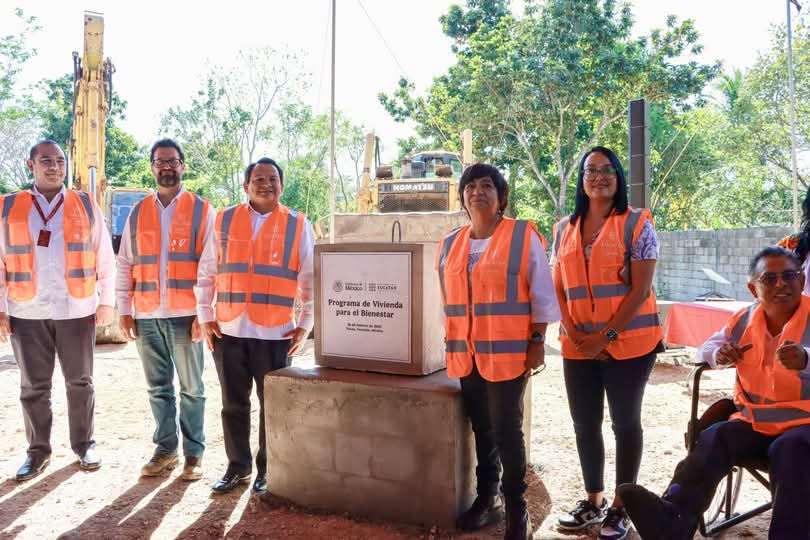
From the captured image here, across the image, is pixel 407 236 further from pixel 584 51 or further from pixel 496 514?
pixel 584 51

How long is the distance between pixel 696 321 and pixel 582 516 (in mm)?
3180

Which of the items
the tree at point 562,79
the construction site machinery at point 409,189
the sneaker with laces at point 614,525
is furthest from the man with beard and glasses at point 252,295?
the tree at point 562,79

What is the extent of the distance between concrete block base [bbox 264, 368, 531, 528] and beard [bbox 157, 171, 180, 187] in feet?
4.69

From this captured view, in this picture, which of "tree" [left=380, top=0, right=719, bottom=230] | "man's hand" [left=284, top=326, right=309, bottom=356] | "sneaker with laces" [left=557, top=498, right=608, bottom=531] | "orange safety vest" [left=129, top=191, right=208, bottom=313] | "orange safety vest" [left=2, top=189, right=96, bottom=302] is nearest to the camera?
"sneaker with laces" [left=557, top=498, right=608, bottom=531]

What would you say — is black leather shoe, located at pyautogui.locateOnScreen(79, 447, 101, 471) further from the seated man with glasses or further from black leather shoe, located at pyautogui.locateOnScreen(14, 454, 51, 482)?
the seated man with glasses

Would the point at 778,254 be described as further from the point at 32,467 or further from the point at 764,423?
the point at 32,467

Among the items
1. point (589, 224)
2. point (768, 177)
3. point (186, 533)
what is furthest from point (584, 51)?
point (186, 533)

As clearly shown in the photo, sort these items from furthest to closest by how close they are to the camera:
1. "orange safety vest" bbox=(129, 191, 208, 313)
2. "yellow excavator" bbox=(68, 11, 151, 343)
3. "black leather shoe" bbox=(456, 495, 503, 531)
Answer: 1. "yellow excavator" bbox=(68, 11, 151, 343)
2. "orange safety vest" bbox=(129, 191, 208, 313)
3. "black leather shoe" bbox=(456, 495, 503, 531)

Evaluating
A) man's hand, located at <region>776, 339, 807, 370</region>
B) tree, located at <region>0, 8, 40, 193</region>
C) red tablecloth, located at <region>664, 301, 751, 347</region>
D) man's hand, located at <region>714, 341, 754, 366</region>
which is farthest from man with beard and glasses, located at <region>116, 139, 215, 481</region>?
tree, located at <region>0, 8, 40, 193</region>

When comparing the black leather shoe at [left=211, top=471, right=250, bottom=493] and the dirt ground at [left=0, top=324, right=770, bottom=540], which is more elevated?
the black leather shoe at [left=211, top=471, right=250, bottom=493]

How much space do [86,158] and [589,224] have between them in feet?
32.0

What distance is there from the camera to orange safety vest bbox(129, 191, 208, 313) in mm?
3957

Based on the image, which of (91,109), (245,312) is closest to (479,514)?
(245,312)

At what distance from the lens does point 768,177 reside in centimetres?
1989
